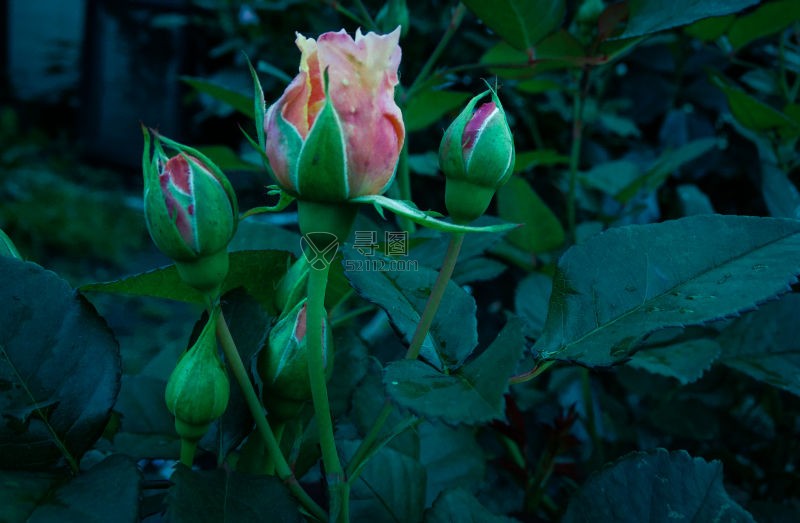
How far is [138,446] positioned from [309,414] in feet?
0.41

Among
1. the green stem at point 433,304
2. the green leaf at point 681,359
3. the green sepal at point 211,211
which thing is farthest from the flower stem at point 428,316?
the green leaf at point 681,359

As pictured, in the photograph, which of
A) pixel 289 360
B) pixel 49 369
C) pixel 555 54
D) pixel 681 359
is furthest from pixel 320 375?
pixel 555 54

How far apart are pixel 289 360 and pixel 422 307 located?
9cm

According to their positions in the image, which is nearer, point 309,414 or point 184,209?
point 184,209

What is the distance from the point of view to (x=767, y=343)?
583mm

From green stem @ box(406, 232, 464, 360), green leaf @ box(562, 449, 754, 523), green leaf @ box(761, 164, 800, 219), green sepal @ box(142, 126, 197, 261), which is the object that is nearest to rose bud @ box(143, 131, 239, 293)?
green sepal @ box(142, 126, 197, 261)

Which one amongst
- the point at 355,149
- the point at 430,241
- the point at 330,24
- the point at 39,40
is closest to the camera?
the point at 355,149

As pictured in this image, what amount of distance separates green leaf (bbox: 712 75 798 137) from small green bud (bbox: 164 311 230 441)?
0.54 meters

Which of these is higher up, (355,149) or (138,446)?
(355,149)

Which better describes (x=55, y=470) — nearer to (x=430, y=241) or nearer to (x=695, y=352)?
(x=430, y=241)

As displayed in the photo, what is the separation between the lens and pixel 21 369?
13.8 inches

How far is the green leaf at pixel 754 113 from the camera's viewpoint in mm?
666

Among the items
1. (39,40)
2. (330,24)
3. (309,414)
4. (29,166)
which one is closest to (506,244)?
(309,414)

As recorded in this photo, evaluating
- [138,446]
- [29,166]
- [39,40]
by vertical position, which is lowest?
[29,166]
